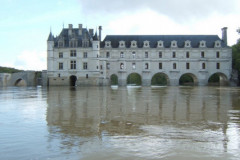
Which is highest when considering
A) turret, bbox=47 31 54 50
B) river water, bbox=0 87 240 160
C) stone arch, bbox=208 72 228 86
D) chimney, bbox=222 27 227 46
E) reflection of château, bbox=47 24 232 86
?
chimney, bbox=222 27 227 46

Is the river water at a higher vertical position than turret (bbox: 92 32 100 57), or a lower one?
lower

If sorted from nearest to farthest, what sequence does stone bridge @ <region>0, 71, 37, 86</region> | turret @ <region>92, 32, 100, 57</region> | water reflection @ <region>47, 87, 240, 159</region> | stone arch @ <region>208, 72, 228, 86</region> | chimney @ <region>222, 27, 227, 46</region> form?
1. water reflection @ <region>47, 87, 240, 159</region>
2. turret @ <region>92, 32, 100, 57</region>
3. stone bridge @ <region>0, 71, 37, 86</region>
4. stone arch @ <region>208, 72, 228, 86</region>
5. chimney @ <region>222, 27, 227, 46</region>

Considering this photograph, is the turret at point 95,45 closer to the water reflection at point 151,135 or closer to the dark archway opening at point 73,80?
the dark archway opening at point 73,80

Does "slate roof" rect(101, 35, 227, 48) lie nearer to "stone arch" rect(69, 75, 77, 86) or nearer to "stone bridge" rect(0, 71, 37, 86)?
"stone arch" rect(69, 75, 77, 86)

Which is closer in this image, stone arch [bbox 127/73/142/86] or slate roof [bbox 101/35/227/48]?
slate roof [bbox 101/35/227/48]

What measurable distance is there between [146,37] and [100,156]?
57.7 metres

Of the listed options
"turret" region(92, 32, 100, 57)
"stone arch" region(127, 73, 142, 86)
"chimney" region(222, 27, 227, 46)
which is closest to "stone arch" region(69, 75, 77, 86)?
"turret" region(92, 32, 100, 57)

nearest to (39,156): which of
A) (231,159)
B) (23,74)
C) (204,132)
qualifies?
(231,159)

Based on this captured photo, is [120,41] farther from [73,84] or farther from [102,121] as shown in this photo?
[102,121]

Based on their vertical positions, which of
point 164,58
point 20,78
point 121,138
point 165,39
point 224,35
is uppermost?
point 224,35

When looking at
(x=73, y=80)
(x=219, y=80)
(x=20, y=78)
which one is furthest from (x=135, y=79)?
(x=20, y=78)

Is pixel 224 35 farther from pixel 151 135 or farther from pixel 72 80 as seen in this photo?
pixel 151 135

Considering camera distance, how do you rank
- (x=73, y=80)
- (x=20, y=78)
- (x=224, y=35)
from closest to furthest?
(x=73, y=80)
(x=20, y=78)
(x=224, y=35)

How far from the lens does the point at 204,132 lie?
22.1ft
